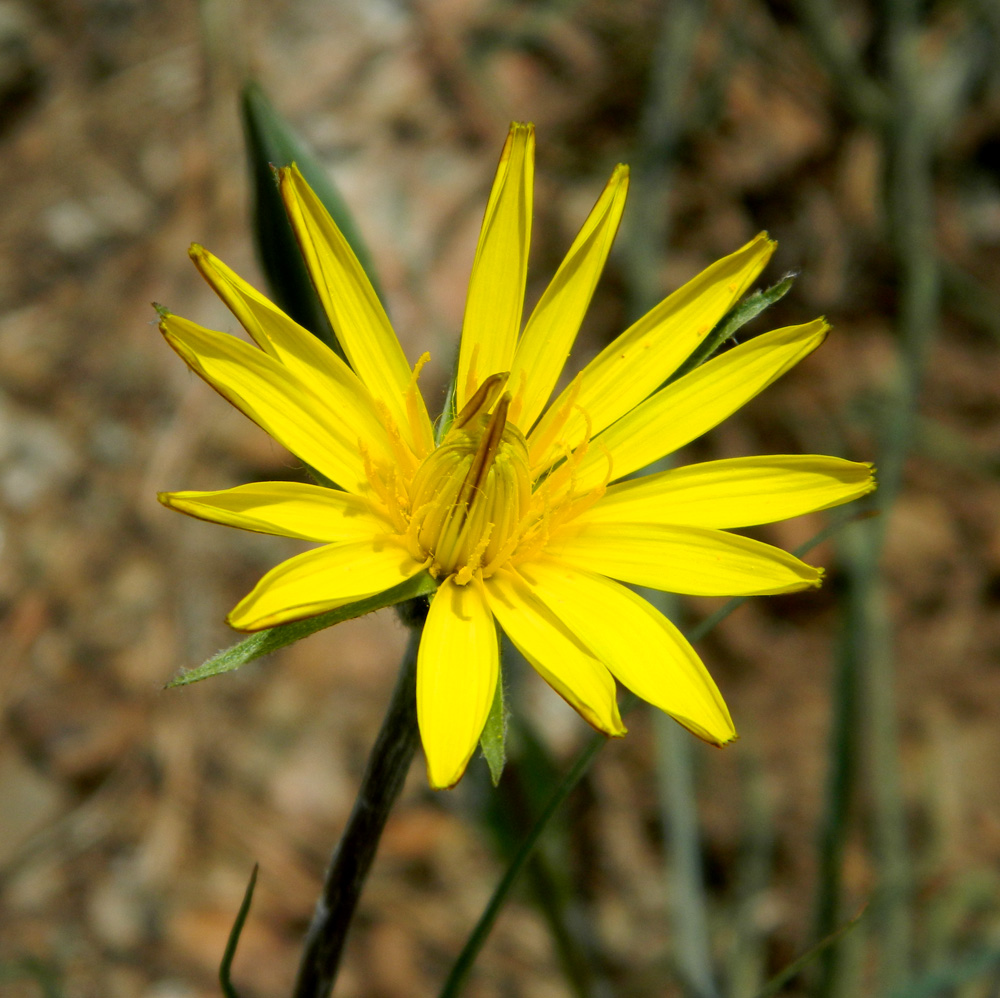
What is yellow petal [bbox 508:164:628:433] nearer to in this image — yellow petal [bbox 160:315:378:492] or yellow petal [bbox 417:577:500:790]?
yellow petal [bbox 160:315:378:492]

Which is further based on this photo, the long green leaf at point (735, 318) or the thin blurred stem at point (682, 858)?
the thin blurred stem at point (682, 858)

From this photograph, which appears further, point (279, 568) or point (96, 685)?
point (96, 685)

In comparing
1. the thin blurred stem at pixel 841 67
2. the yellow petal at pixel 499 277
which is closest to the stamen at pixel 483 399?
the yellow petal at pixel 499 277

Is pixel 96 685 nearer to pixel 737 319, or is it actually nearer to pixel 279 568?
pixel 279 568

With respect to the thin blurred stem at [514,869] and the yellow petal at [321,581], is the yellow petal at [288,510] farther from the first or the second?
the thin blurred stem at [514,869]

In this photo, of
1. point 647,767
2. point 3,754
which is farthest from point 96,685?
point 647,767

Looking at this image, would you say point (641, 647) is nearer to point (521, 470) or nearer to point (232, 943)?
point (521, 470)

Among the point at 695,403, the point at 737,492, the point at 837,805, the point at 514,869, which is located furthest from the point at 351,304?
the point at 837,805
